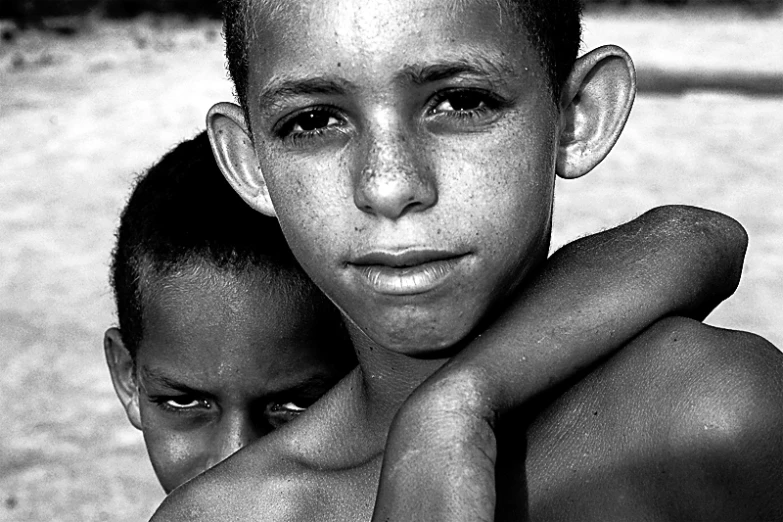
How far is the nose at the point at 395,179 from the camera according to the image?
191cm

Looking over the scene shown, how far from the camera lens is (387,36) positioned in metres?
1.94

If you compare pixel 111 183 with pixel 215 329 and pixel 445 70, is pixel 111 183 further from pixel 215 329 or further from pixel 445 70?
Answer: pixel 445 70

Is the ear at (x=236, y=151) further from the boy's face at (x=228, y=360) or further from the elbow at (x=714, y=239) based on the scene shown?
the elbow at (x=714, y=239)

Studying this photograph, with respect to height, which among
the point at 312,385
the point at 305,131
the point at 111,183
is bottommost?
the point at 111,183

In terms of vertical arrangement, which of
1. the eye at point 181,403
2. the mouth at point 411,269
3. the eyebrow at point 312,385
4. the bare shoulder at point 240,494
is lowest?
the eye at point 181,403

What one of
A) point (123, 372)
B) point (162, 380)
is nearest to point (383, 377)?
point (162, 380)

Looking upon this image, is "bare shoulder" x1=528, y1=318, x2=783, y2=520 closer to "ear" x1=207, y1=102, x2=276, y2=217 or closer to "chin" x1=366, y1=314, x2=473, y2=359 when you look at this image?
"chin" x1=366, y1=314, x2=473, y2=359

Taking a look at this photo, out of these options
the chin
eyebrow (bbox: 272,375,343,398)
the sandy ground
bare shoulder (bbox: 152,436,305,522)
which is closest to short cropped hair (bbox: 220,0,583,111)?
the chin

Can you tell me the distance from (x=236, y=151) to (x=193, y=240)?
606 millimetres

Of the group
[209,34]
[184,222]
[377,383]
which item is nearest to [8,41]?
[209,34]

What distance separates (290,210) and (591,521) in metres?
0.64

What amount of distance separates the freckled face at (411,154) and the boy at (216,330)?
830 mm

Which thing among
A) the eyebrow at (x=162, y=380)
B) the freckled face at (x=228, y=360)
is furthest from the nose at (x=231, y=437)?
the eyebrow at (x=162, y=380)

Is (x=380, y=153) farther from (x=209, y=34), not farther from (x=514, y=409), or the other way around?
(x=209, y=34)
